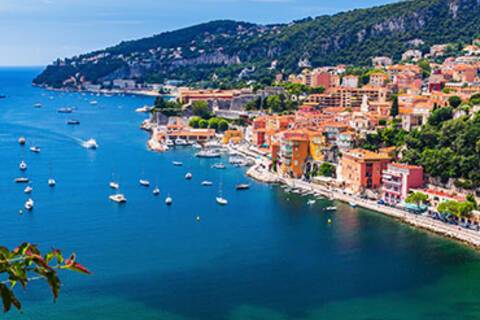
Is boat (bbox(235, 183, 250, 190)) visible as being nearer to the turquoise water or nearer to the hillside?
the turquoise water

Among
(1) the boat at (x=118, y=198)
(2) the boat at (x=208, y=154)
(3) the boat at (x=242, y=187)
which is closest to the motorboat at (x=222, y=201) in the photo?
(3) the boat at (x=242, y=187)

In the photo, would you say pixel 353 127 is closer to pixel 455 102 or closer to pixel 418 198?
pixel 455 102

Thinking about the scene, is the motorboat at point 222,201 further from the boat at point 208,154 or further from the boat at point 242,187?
the boat at point 208,154

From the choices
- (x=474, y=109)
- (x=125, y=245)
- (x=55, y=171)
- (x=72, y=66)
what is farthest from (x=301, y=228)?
(x=72, y=66)

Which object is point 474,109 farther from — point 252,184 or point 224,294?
point 224,294

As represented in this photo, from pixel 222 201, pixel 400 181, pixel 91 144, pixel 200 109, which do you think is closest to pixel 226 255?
pixel 222 201

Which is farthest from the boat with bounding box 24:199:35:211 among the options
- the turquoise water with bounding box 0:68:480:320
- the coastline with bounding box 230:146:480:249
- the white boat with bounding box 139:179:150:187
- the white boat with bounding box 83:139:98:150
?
the white boat with bounding box 83:139:98:150
